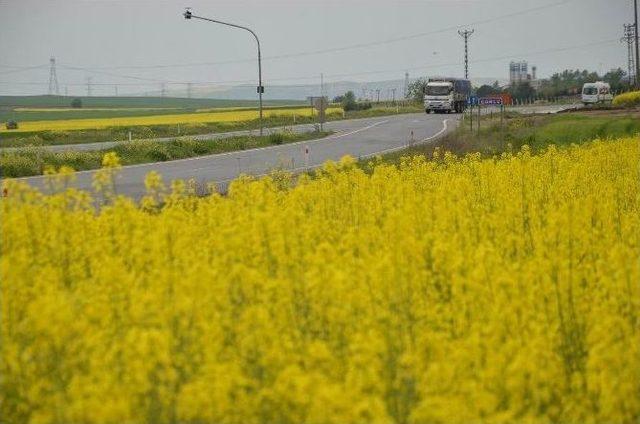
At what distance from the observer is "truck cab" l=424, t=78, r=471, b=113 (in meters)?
71.3

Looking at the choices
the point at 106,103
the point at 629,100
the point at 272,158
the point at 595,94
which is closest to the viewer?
the point at 272,158

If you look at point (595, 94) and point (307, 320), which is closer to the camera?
point (307, 320)

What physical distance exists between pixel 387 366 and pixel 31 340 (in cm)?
260

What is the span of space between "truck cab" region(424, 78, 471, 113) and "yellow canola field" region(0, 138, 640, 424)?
204ft

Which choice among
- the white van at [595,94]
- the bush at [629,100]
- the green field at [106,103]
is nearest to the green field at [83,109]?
the green field at [106,103]

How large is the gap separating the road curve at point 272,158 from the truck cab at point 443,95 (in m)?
18.0

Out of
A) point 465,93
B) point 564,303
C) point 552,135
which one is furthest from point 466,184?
point 465,93

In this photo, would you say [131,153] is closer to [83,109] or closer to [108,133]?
[108,133]

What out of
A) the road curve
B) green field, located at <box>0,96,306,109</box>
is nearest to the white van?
the road curve

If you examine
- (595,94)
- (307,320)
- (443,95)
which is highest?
(443,95)

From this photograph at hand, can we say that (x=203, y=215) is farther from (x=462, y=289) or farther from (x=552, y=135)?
(x=552, y=135)

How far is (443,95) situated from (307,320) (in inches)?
2607

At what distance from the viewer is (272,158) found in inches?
1339

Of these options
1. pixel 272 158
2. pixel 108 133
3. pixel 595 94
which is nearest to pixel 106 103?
pixel 595 94
